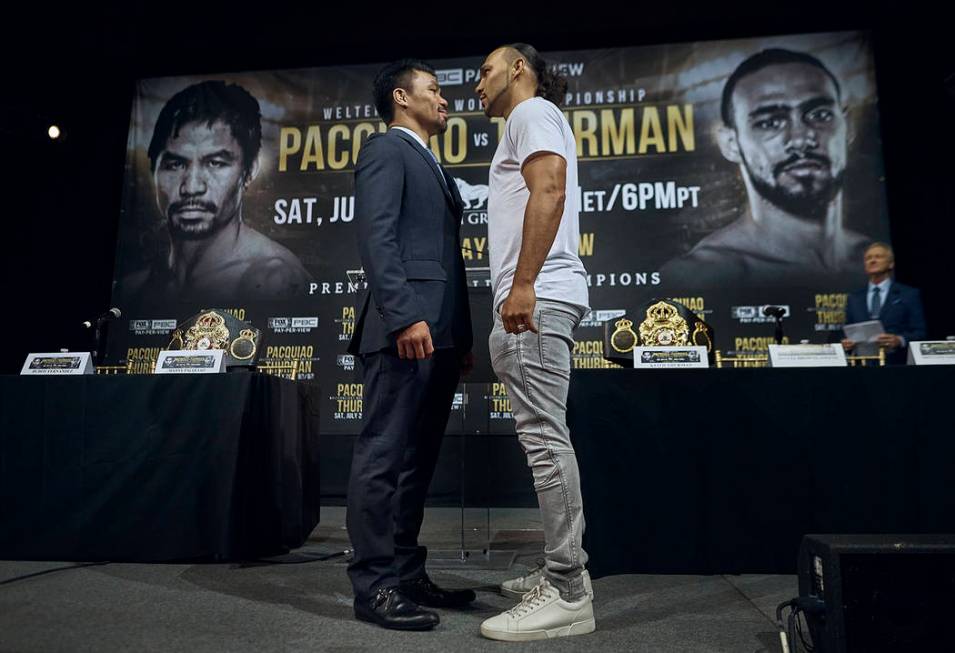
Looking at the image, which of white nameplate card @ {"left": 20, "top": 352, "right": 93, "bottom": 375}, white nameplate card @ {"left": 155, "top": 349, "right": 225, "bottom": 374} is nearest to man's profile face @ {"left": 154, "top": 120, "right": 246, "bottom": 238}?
white nameplate card @ {"left": 20, "top": 352, "right": 93, "bottom": 375}

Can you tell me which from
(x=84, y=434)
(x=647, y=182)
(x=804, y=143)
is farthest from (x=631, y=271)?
(x=84, y=434)

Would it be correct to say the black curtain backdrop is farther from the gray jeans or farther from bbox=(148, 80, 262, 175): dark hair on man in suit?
the gray jeans

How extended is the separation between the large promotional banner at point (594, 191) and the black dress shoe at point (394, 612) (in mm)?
3066

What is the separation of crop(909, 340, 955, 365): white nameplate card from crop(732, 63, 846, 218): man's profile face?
259 cm

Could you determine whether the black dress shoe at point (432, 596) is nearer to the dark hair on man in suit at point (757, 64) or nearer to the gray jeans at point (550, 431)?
the gray jeans at point (550, 431)

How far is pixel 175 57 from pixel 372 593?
552cm

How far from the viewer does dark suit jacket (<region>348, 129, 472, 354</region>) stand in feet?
6.00

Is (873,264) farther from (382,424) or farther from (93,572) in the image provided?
(93,572)

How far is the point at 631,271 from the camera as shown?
4938 millimetres

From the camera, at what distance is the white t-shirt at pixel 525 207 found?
5.75 feet

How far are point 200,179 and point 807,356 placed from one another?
15.3ft

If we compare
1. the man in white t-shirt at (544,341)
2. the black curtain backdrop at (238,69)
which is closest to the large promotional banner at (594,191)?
the black curtain backdrop at (238,69)

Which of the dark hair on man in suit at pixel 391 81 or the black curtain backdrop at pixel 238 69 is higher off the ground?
the black curtain backdrop at pixel 238 69

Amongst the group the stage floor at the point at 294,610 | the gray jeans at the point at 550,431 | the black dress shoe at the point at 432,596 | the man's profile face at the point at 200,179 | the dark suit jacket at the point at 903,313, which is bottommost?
the stage floor at the point at 294,610
